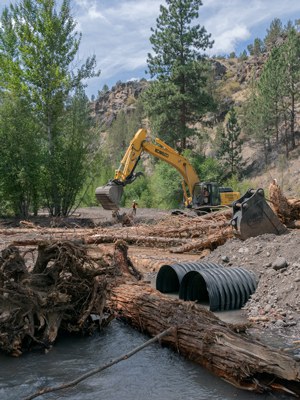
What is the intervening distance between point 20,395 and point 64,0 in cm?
2382

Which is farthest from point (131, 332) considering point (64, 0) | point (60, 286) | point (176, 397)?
point (64, 0)

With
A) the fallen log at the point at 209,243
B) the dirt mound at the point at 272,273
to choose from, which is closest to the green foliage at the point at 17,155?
the fallen log at the point at 209,243

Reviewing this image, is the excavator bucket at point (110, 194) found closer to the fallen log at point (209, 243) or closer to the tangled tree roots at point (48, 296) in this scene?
the fallen log at point (209, 243)

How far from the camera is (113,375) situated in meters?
5.48

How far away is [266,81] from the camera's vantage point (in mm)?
47531

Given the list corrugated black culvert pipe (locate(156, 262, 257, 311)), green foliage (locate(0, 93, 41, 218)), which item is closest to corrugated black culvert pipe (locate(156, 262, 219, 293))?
corrugated black culvert pipe (locate(156, 262, 257, 311))

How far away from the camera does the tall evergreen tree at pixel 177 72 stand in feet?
120

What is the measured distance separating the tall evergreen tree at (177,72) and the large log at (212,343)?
101 ft

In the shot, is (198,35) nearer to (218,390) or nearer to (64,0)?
(64,0)

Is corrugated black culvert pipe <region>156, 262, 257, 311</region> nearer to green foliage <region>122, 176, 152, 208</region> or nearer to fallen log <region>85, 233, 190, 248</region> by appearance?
fallen log <region>85, 233, 190, 248</region>

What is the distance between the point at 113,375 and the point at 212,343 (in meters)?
1.20

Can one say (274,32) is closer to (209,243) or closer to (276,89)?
(276,89)

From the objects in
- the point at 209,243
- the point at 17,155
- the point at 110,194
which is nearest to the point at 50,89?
the point at 17,155

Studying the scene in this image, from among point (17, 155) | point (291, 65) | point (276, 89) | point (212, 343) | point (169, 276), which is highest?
point (291, 65)
